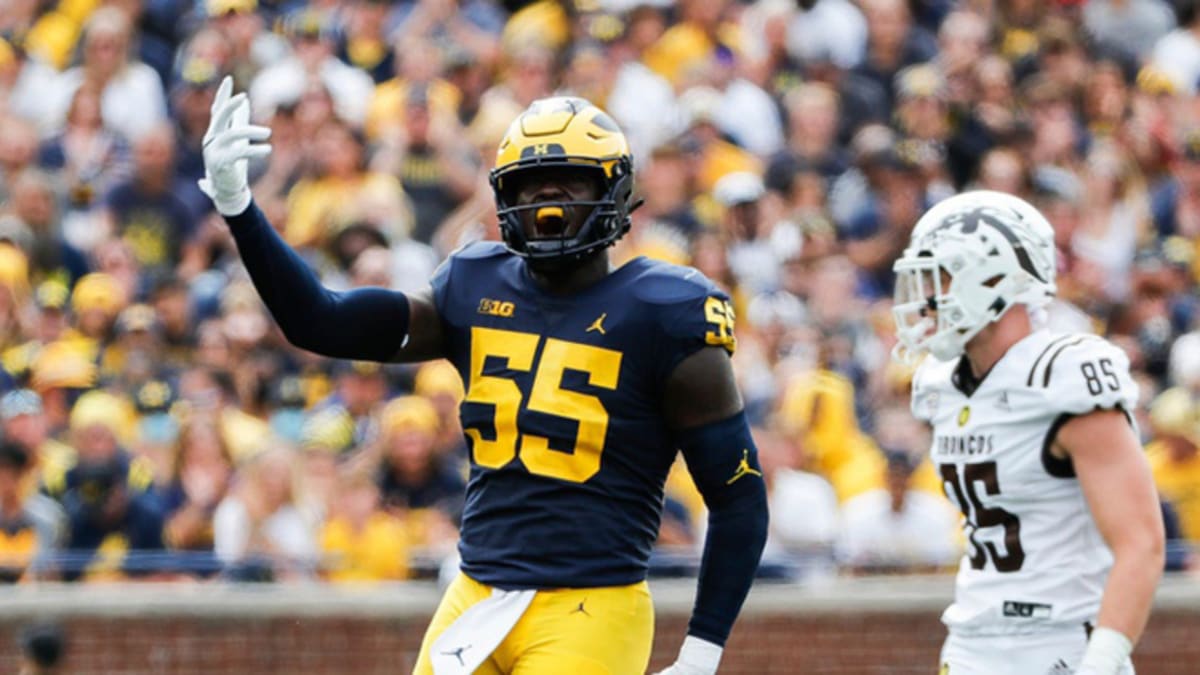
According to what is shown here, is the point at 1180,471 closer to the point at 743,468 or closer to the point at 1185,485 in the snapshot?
the point at 1185,485

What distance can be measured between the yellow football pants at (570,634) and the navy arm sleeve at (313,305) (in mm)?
682

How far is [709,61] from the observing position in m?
13.4

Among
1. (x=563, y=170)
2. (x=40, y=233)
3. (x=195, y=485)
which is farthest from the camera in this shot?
(x=40, y=233)

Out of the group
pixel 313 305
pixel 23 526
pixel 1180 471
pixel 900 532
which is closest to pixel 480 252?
pixel 313 305

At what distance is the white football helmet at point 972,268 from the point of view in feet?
19.2

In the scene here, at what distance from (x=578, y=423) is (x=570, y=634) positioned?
503mm

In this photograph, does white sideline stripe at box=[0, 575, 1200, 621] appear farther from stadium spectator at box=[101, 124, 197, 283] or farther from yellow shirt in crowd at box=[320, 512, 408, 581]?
stadium spectator at box=[101, 124, 197, 283]

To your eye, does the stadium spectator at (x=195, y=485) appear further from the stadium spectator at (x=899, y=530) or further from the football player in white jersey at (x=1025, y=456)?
the football player in white jersey at (x=1025, y=456)

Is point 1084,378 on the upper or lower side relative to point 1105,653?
upper

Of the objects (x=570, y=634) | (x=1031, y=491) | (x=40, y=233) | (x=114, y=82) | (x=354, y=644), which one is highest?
(x=114, y=82)

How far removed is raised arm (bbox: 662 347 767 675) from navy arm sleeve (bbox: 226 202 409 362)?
75 centimetres

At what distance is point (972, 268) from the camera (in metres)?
5.86

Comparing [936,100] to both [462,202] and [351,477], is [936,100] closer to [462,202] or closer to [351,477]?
[462,202]

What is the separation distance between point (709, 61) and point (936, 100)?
1.39 meters
